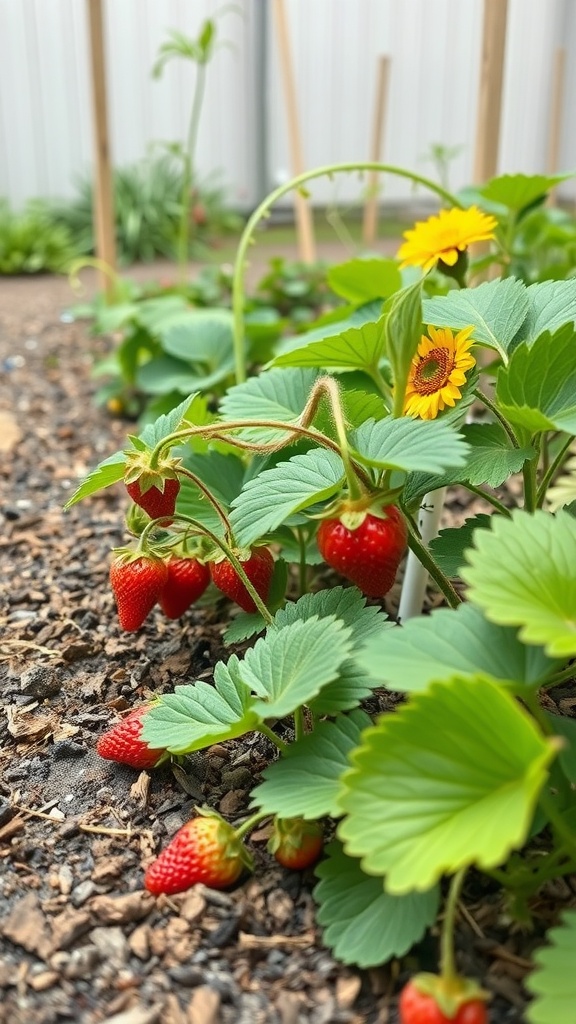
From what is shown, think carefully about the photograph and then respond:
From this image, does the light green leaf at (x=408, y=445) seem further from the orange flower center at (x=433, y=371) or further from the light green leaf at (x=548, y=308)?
the light green leaf at (x=548, y=308)

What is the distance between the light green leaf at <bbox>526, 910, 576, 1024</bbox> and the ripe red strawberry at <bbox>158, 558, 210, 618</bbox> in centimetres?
52

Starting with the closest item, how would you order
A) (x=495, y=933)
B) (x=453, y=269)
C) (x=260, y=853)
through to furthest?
(x=495, y=933) < (x=260, y=853) < (x=453, y=269)

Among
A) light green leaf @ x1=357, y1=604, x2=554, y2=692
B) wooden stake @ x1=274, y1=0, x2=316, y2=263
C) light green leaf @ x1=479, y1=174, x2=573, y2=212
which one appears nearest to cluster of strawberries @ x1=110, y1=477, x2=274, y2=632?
light green leaf @ x1=357, y1=604, x2=554, y2=692

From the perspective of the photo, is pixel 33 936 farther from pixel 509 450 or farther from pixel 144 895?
pixel 509 450

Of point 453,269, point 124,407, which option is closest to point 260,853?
point 453,269

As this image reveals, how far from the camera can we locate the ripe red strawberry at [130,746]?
89 centimetres

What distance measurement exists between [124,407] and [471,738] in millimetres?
1747

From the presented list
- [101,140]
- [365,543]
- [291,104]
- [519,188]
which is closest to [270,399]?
[365,543]

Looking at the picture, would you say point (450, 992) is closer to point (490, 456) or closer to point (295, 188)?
point (490, 456)

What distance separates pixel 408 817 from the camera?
23.1 inches

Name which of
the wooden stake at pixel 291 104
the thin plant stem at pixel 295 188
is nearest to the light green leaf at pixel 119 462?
the thin plant stem at pixel 295 188

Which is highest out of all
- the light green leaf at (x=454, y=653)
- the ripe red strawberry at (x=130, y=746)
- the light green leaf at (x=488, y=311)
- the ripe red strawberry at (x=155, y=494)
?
the light green leaf at (x=488, y=311)

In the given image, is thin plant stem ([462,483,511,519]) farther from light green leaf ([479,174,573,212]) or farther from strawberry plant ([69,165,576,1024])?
light green leaf ([479,174,573,212])

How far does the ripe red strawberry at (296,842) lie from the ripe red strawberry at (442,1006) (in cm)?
19
